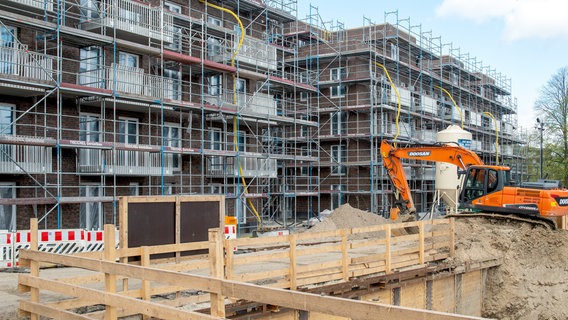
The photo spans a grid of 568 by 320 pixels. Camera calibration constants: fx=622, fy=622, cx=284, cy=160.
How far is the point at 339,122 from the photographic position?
39.5 m

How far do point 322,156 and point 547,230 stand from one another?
22092 mm

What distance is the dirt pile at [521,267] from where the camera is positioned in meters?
17.2

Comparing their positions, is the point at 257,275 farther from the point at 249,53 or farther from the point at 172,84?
the point at 249,53

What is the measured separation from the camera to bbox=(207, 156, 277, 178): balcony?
28.6m

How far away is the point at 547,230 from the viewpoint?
19.3 metres

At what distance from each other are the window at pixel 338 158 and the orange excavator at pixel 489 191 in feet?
50.3

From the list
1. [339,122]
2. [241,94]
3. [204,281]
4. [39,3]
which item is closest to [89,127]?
[39,3]

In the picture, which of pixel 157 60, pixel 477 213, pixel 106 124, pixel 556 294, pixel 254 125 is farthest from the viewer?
pixel 254 125

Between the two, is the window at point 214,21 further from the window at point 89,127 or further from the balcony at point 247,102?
the window at point 89,127

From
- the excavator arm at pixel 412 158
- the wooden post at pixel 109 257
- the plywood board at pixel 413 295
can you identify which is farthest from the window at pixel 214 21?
the wooden post at pixel 109 257

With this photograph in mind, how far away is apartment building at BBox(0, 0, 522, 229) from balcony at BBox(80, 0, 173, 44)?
71mm

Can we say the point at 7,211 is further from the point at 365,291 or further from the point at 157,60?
the point at 365,291

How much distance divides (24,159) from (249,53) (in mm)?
13152

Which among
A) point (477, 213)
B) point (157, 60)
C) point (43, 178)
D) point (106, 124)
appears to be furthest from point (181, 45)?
point (477, 213)
